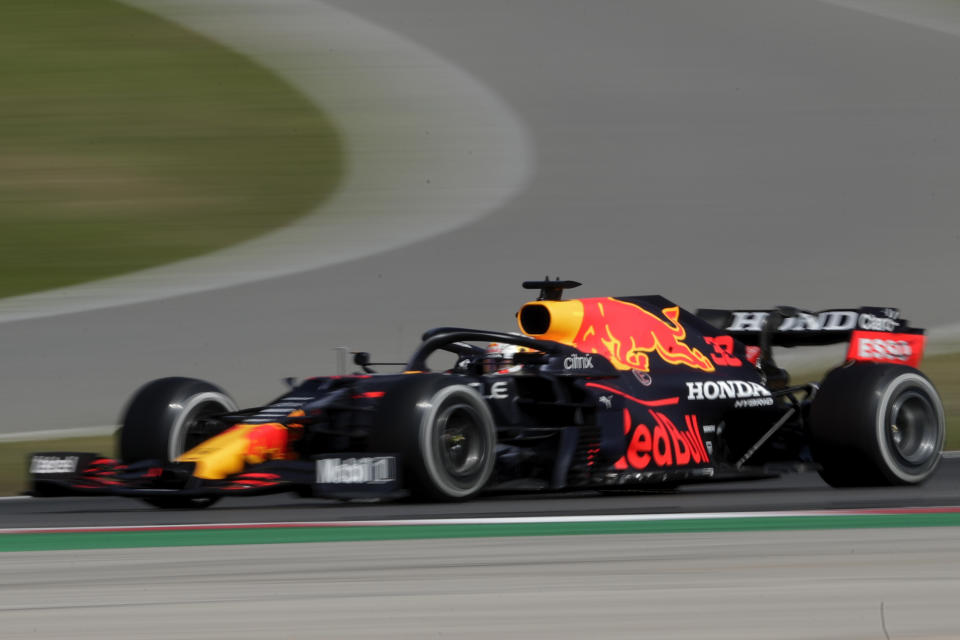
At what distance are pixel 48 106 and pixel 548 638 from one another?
20.9 m

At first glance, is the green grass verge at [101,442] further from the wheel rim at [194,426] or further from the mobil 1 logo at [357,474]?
the mobil 1 logo at [357,474]

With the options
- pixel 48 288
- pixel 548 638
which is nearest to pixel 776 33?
pixel 48 288

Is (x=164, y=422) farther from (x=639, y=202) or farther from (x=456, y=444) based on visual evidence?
(x=639, y=202)

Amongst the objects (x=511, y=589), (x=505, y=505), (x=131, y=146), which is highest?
(x=131, y=146)

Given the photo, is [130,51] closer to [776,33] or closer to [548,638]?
[776,33]

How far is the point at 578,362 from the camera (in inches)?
370

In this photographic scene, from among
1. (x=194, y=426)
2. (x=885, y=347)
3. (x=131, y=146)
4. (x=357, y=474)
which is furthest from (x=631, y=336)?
(x=131, y=146)

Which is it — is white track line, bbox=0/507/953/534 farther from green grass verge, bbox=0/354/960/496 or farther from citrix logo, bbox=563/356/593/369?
green grass verge, bbox=0/354/960/496

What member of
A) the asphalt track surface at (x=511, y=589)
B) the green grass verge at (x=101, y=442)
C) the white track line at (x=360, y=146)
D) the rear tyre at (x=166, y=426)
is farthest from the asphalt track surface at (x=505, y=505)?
the white track line at (x=360, y=146)

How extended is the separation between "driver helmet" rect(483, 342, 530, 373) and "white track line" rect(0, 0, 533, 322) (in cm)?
842

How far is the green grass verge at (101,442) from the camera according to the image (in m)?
11.6

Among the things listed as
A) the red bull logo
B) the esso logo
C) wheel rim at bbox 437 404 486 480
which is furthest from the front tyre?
the esso logo

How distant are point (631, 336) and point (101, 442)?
16.3 ft

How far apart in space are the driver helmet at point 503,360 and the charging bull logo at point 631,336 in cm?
35
